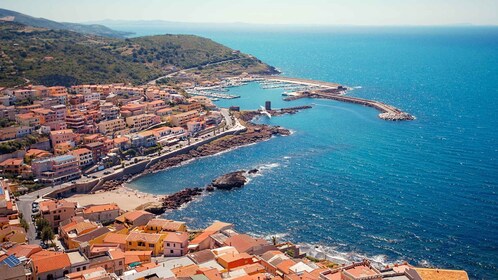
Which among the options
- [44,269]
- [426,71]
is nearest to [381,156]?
[44,269]

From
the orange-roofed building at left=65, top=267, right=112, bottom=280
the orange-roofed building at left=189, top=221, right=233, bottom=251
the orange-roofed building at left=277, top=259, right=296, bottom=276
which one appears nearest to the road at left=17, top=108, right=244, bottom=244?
the orange-roofed building at left=65, top=267, right=112, bottom=280

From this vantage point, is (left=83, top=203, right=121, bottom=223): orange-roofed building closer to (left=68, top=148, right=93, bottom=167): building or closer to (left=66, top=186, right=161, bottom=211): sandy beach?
(left=66, top=186, right=161, bottom=211): sandy beach

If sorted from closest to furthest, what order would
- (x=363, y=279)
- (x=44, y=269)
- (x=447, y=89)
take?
(x=363, y=279), (x=44, y=269), (x=447, y=89)

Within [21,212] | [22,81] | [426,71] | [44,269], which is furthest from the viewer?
[426,71]

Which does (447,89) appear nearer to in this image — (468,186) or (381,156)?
(381,156)

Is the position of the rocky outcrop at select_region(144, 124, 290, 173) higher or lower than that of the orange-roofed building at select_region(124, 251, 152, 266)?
lower

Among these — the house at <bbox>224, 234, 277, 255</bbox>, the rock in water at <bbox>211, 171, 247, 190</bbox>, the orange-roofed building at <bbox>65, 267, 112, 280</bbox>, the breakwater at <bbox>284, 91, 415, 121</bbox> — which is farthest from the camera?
the breakwater at <bbox>284, 91, 415, 121</bbox>

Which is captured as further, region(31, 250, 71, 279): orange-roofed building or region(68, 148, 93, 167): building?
region(68, 148, 93, 167): building

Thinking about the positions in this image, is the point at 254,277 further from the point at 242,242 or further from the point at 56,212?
the point at 56,212
